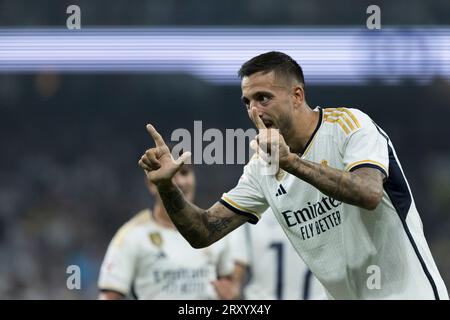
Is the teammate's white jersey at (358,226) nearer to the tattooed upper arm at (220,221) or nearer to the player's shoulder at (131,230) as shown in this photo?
the tattooed upper arm at (220,221)

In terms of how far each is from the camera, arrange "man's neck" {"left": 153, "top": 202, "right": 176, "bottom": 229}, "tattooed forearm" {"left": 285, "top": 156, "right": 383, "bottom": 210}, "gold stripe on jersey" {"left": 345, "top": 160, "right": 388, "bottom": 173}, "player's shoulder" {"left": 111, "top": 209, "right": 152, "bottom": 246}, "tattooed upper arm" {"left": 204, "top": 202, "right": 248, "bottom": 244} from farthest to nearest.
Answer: "man's neck" {"left": 153, "top": 202, "right": 176, "bottom": 229} → "player's shoulder" {"left": 111, "top": 209, "right": 152, "bottom": 246} → "tattooed upper arm" {"left": 204, "top": 202, "right": 248, "bottom": 244} → "gold stripe on jersey" {"left": 345, "top": 160, "right": 388, "bottom": 173} → "tattooed forearm" {"left": 285, "top": 156, "right": 383, "bottom": 210}

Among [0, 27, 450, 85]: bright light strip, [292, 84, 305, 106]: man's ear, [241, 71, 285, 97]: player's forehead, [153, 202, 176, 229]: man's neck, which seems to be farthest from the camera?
[0, 27, 450, 85]: bright light strip

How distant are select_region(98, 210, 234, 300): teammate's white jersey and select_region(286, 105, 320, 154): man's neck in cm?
271

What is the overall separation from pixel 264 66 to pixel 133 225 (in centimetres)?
292

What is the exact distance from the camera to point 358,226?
391 cm

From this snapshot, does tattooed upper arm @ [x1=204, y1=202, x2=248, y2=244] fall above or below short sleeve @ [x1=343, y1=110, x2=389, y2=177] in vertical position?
below

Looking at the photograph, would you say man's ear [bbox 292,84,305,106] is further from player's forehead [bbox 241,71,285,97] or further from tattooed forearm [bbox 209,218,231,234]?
tattooed forearm [bbox 209,218,231,234]

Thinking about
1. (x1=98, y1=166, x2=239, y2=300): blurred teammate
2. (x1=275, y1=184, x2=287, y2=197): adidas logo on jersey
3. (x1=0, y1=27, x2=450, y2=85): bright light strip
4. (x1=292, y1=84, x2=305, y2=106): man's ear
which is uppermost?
(x1=0, y1=27, x2=450, y2=85): bright light strip

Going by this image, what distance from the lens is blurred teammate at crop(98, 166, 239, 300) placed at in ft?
A: 21.1

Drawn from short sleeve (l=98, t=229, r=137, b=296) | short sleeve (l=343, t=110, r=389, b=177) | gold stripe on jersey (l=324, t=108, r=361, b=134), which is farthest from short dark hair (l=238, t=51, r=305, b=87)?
short sleeve (l=98, t=229, r=137, b=296)

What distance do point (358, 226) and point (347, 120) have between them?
49 cm
